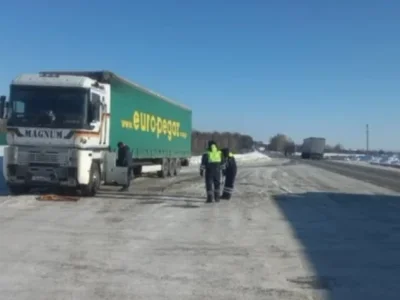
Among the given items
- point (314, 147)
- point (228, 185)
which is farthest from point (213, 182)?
point (314, 147)

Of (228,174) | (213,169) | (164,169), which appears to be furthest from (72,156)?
(164,169)

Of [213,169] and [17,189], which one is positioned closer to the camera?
[213,169]

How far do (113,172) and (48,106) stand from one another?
3321 mm

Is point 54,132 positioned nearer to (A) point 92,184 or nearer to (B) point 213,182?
(A) point 92,184

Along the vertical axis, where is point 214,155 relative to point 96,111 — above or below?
below

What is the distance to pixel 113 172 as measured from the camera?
20.1m

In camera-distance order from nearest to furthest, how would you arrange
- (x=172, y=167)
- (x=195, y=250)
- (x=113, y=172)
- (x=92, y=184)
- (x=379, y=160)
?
(x=195, y=250) → (x=92, y=184) → (x=113, y=172) → (x=172, y=167) → (x=379, y=160)

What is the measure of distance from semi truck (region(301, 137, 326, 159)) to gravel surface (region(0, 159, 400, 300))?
288ft

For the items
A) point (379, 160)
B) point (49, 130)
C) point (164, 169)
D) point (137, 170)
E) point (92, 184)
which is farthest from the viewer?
point (379, 160)

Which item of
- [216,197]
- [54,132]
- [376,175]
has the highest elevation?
[54,132]

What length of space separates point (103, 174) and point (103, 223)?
6778 mm

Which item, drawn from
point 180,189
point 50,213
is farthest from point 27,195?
point 180,189

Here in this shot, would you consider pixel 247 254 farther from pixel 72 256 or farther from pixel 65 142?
pixel 65 142

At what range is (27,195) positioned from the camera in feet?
61.7
